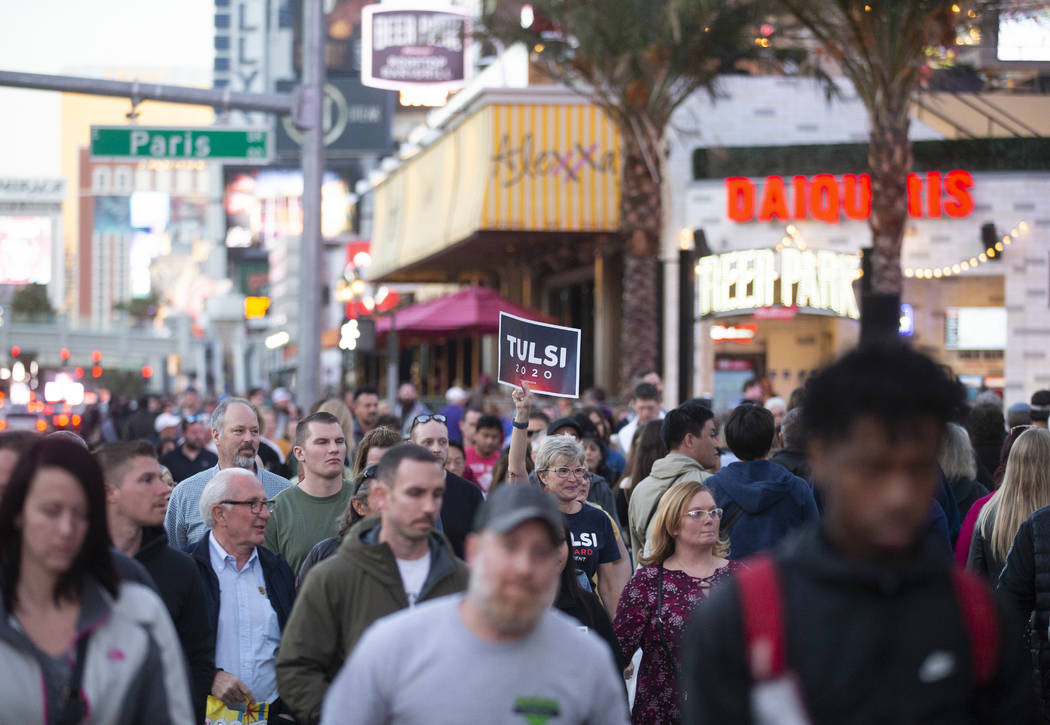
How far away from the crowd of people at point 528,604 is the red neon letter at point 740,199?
56.1ft

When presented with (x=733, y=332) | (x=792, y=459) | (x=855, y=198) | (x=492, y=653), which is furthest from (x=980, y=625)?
(x=733, y=332)

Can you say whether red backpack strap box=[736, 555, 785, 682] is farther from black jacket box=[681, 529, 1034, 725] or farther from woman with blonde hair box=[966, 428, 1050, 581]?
woman with blonde hair box=[966, 428, 1050, 581]

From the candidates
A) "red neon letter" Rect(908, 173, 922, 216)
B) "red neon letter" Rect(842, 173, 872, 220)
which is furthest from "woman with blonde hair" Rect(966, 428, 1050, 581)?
"red neon letter" Rect(842, 173, 872, 220)

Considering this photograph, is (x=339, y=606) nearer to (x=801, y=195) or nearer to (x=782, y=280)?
(x=782, y=280)

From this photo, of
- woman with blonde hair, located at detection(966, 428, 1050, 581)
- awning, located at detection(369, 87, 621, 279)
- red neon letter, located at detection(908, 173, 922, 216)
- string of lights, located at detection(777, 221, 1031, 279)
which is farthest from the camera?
awning, located at detection(369, 87, 621, 279)

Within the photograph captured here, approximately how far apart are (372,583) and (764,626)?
2.24 meters

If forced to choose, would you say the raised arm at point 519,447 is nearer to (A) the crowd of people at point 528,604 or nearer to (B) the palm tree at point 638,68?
(A) the crowd of people at point 528,604

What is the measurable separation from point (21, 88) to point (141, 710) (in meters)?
14.8

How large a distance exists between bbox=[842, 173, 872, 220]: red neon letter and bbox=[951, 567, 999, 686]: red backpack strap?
21.3 meters

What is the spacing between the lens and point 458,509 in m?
8.09

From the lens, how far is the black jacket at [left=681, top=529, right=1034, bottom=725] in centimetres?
289

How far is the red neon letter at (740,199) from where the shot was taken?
24.2 metres

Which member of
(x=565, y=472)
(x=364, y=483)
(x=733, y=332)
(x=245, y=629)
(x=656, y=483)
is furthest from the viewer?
(x=733, y=332)

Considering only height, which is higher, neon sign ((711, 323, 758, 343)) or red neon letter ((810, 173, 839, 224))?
red neon letter ((810, 173, 839, 224))
